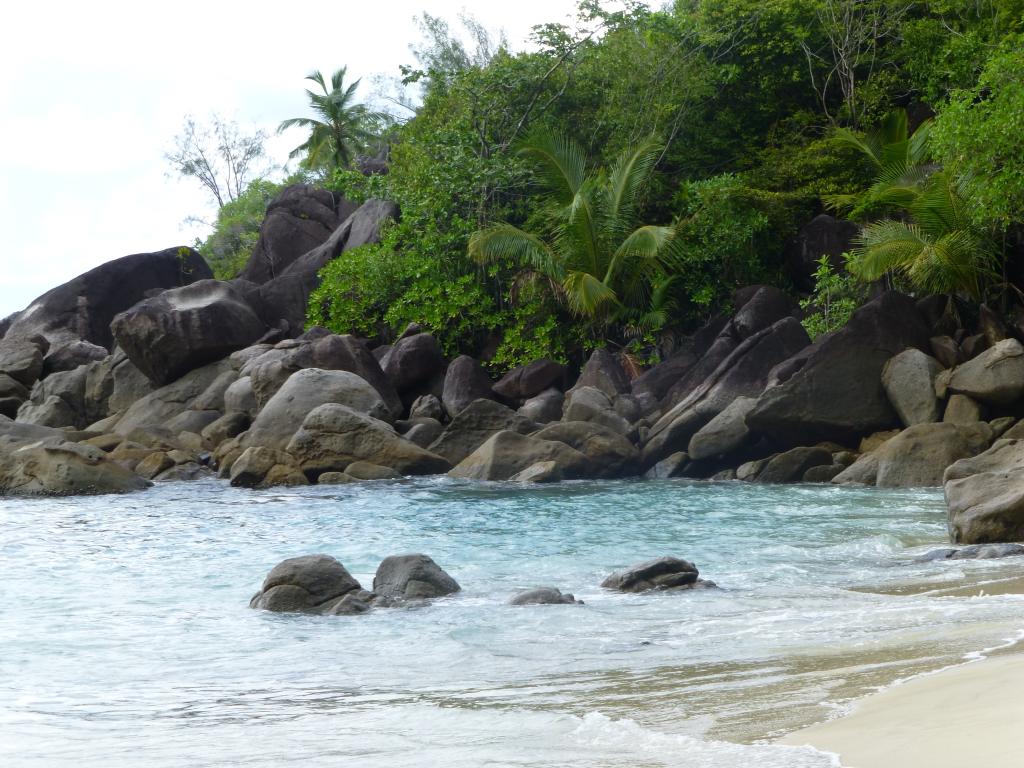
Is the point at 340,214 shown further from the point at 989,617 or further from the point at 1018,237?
the point at 989,617

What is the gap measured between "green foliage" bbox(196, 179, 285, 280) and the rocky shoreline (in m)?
14.5

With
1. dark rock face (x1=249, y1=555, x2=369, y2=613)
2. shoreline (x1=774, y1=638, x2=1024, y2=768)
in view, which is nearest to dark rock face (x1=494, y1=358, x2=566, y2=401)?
dark rock face (x1=249, y1=555, x2=369, y2=613)

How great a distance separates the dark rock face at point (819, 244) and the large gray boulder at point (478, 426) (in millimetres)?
6507

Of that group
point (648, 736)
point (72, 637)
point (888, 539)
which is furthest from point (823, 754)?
A: point (888, 539)

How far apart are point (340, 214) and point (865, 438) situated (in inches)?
897

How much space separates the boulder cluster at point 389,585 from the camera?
7195 millimetres

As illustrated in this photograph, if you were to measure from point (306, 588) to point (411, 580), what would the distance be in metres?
0.74

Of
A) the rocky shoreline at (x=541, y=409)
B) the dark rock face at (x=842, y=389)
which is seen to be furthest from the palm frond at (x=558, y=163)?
the dark rock face at (x=842, y=389)

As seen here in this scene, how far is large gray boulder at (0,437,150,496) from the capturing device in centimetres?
1595

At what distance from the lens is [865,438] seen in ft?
50.4

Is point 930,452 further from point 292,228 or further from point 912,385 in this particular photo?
point 292,228

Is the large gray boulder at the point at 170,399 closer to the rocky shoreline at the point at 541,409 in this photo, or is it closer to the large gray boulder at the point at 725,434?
the rocky shoreline at the point at 541,409

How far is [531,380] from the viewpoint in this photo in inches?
813

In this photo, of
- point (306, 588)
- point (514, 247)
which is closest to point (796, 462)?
point (514, 247)
